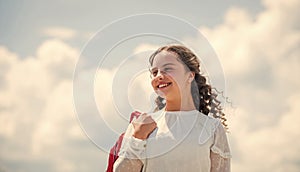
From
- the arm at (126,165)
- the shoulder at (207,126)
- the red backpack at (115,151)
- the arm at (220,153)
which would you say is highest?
the shoulder at (207,126)

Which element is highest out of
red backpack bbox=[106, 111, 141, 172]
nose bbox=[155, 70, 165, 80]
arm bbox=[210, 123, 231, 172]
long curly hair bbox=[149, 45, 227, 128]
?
long curly hair bbox=[149, 45, 227, 128]

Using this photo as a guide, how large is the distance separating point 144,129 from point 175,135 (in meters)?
0.23

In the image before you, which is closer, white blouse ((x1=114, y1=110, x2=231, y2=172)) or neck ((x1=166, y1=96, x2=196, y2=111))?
white blouse ((x1=114, y1=110, x2=231, y2=172))

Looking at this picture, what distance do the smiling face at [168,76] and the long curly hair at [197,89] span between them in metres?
0.06

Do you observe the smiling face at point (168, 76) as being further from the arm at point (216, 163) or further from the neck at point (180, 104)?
the arm at point (216, 163)

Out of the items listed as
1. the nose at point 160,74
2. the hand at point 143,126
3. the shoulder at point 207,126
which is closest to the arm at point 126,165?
the hand at point 143,126

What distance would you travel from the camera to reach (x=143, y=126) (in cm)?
376

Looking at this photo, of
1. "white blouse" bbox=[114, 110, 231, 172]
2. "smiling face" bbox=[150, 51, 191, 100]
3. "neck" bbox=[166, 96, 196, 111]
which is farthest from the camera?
"neck" bbox=[166, 96, 196, 111]

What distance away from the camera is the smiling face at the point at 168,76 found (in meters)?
3.80

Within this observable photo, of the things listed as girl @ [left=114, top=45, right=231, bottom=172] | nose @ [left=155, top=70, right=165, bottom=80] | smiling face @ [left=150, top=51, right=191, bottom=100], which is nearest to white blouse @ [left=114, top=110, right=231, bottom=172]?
girl @ [left=114, top=45, right=231, bottom=172]

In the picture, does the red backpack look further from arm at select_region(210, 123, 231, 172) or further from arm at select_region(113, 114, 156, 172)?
arm at select_region(210, 123, 231, 172)

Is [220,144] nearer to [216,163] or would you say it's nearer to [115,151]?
[216,163]

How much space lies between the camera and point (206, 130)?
154 inches

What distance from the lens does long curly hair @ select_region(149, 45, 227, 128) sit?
13.0 feet
